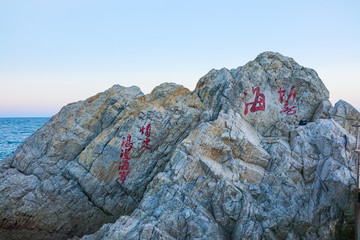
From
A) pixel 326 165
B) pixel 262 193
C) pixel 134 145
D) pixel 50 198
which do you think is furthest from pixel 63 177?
pixel 326 165

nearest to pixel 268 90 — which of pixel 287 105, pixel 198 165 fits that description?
pixel 287 105

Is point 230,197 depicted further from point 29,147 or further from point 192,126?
point 29,147

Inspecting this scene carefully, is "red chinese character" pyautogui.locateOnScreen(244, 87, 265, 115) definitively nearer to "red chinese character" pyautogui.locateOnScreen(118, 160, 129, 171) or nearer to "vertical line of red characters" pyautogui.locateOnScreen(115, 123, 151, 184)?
"vertical line of red characters" pyautogui.locateOnScreen(115, 123, 151, 184)

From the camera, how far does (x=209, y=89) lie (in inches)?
1023

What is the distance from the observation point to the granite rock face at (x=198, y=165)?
58.6 ft

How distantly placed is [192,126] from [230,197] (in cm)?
816

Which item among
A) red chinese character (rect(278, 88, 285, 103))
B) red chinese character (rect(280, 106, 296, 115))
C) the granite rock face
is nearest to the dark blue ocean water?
the granite rock face

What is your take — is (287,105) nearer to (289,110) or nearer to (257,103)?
(289,110)

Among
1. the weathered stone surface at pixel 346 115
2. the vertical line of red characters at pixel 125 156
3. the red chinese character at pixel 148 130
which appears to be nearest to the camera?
the weathered stone surface at pixel 346 115

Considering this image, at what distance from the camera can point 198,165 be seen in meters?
19.7

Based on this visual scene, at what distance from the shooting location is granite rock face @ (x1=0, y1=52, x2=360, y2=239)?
17.9 meters

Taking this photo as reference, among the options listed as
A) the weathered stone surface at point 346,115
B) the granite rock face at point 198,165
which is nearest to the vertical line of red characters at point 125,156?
the granite rock face at point 198,165

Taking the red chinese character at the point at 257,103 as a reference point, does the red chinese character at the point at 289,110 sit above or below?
below

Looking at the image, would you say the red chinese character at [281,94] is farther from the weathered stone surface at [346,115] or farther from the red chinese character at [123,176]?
the red chinese character at [123,176]
